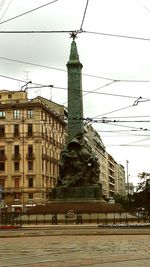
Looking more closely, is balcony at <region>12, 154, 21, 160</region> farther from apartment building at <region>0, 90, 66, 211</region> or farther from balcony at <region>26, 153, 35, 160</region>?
balcony at <region>26, 153, 35, 160</region>

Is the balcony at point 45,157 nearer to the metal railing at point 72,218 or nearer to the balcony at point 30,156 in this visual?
the balcony at point 30,156

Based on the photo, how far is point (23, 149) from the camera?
90125 millimetres

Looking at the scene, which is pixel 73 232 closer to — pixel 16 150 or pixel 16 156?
pixel 16 156

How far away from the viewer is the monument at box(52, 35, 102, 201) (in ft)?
138

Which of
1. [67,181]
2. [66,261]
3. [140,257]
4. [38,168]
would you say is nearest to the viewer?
[66,261]

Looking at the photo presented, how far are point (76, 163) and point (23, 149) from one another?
158 ft

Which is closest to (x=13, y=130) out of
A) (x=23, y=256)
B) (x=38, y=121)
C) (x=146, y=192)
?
(x=38, y=121)

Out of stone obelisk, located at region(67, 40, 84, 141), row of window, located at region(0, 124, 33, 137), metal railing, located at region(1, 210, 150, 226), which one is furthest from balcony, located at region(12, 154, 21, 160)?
metal railing, located at region(1, 210, 150, 226)

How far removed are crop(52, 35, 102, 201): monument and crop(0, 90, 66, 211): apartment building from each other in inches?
1613

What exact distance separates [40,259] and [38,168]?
7512 centimetres

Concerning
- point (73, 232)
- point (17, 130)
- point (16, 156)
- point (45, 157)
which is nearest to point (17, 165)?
point (16, 156)

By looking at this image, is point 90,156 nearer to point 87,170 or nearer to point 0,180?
point 87,170

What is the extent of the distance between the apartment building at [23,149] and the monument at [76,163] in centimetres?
4098

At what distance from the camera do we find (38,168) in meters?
88.2
